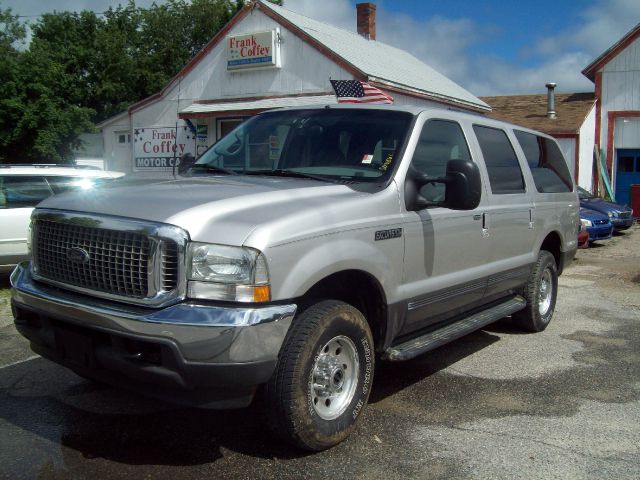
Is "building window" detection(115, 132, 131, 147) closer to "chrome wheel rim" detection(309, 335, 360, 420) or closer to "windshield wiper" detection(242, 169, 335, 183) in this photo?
"windshield wiper" detection(242, 169, 335, 183)

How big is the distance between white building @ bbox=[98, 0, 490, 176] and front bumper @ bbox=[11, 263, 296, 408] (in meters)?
13.6

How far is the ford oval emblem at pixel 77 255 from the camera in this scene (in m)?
3.50

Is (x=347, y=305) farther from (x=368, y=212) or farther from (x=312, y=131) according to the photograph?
(x=312, y=131)

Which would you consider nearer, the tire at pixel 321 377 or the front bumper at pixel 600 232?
the tire at pixel 321 377

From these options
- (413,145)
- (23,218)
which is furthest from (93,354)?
(23,218)

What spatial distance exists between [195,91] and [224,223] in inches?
674

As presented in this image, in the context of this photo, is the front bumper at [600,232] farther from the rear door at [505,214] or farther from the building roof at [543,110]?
the rear door at [505,214]

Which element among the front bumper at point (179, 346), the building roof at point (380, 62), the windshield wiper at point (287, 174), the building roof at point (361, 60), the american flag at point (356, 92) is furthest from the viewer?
the building roof at point (380, 62)

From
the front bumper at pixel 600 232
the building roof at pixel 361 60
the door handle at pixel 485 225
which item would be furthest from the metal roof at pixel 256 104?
the door handle at pixel 485 225

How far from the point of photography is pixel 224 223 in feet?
10.6

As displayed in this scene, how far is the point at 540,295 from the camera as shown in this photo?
655 centimetres

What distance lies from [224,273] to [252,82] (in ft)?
52.9

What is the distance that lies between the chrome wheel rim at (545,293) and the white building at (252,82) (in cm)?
1038

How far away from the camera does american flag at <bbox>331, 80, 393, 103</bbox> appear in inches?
597
